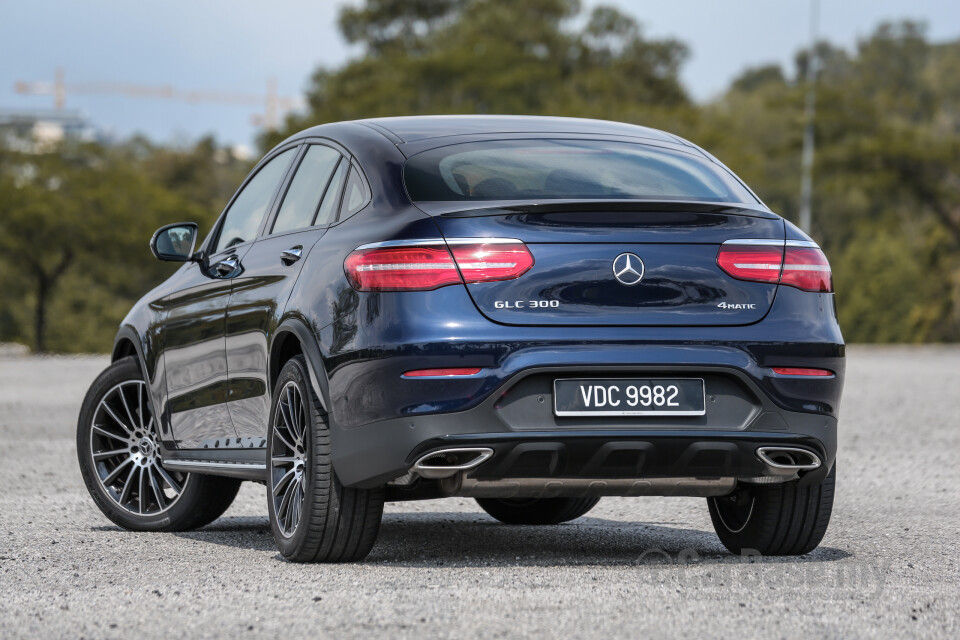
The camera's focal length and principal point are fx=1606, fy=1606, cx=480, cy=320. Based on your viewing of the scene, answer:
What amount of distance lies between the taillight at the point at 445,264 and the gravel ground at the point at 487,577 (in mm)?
993

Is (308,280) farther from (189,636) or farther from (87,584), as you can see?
(189,636)

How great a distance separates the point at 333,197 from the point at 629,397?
1465 mm

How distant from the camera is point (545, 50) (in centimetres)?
6719

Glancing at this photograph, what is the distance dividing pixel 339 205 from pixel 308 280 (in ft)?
1.19

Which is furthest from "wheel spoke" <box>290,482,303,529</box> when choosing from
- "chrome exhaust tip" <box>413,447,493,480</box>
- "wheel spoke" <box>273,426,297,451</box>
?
"chrome exhaust tip" <box>413,447,493,480</box>

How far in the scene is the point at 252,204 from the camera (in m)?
7.05

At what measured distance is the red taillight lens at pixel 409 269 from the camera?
5230mm

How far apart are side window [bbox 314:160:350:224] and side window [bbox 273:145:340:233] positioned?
0.18ft

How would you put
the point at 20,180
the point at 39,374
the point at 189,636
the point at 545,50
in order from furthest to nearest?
the point at 545,50, the point at 20,180, the point at 39,374, the point at 189,636

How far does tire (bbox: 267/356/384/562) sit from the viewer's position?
5551mm

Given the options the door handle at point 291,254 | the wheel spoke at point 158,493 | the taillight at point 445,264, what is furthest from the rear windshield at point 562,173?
the wheel spoke at point 158,493

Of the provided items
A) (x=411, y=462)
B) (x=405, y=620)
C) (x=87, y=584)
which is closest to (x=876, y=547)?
(x=411, y=462)

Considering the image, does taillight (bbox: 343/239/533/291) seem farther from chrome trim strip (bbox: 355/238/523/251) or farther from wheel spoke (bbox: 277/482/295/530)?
wheel spoke (bbox: 277/482/295/530)

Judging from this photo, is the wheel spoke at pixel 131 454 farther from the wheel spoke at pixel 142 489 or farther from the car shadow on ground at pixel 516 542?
the car shadow on ground at pixel 516 542
